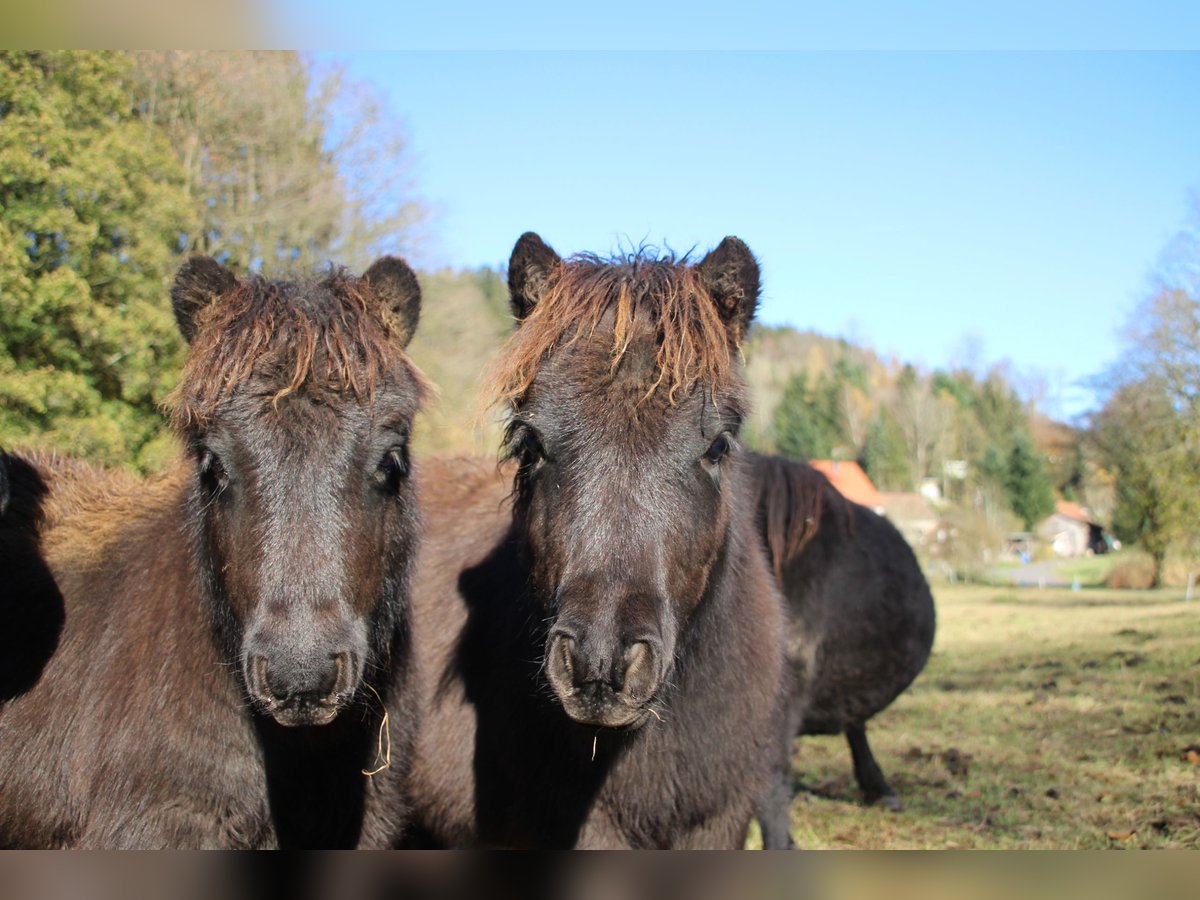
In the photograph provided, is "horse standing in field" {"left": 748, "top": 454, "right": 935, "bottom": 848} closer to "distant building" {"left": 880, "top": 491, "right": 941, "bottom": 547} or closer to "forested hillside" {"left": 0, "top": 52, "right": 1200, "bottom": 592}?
"forested hillside" {"left": 0, "top": 52, "right": 1200, "bottom": 592}

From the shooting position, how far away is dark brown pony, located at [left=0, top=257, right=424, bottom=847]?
3312 millimetres

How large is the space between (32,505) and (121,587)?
1.14 meters

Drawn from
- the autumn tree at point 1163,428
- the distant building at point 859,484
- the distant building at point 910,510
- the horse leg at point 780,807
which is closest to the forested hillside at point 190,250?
the autumn tree at point 1163,428

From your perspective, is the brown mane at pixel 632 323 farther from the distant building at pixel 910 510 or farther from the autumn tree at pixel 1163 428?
the distant building at pixel 910 510

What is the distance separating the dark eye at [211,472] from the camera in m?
A: 3.55

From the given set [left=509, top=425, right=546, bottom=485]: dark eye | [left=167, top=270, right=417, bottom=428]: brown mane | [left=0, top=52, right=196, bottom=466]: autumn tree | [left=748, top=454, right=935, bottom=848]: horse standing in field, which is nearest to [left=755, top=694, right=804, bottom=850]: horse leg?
[left=748, top=454, right=935, bottom=848]: horse standing in field

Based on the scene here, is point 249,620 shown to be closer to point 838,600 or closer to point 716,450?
point 716,450

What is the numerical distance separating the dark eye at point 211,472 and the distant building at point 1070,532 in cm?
1827

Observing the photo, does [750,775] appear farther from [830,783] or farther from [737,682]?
[830,783]

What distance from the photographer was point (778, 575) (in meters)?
7.34

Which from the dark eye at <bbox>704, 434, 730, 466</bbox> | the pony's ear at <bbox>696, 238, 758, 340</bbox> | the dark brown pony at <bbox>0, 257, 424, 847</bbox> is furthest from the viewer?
the pony's ear at <bbox>696, 238, 758, 340</bbox>

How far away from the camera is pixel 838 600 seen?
25.3 feet

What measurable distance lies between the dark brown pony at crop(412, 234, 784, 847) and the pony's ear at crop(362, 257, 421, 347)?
0.51 meters

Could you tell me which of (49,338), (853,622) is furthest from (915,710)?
(49,338)
